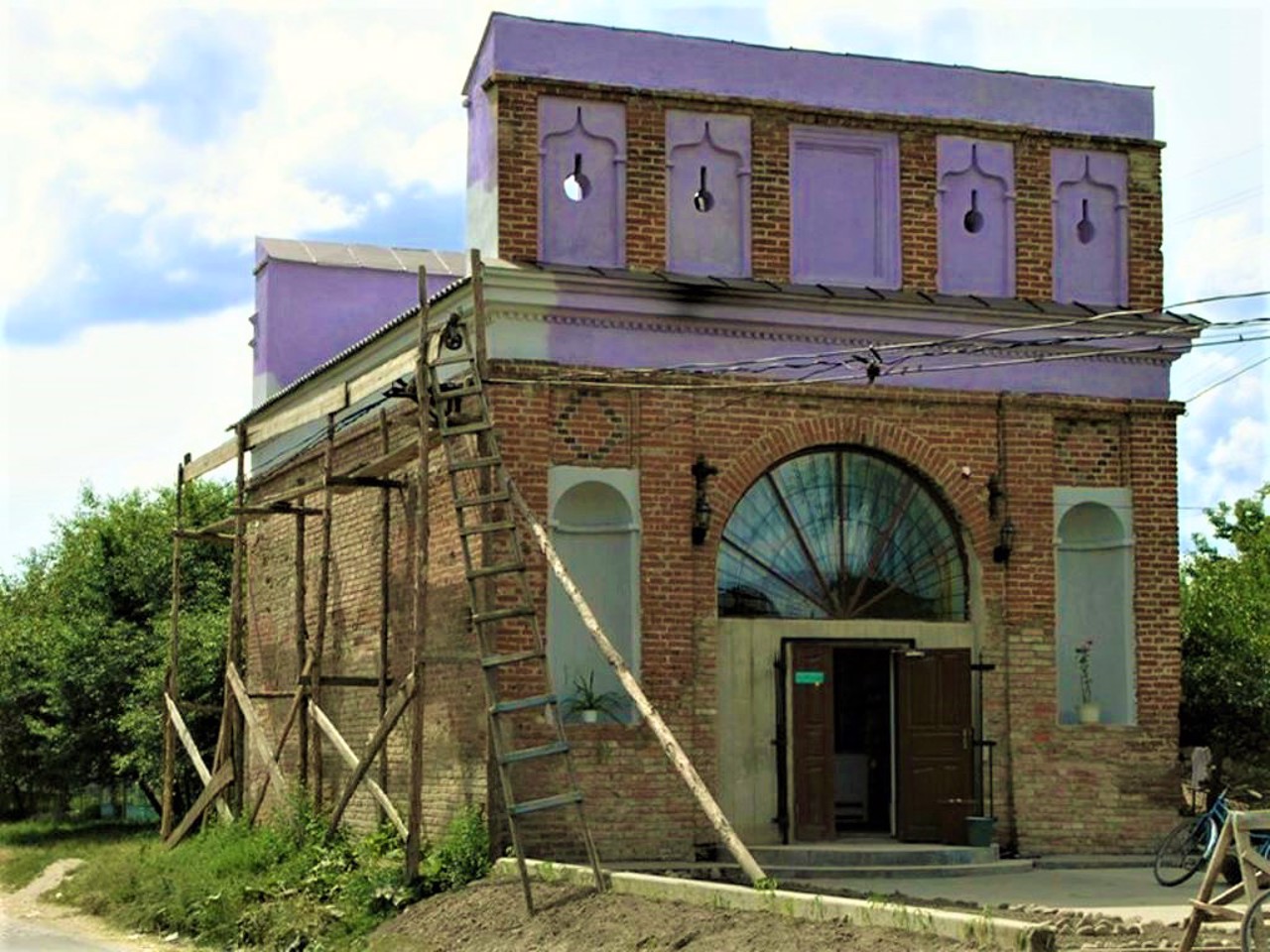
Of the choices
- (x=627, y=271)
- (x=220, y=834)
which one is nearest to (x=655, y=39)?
(x=627, y=271)

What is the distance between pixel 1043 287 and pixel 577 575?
6.04m

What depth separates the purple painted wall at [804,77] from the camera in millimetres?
20375

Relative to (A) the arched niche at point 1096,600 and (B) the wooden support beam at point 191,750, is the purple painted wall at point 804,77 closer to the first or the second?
(A) the arched niche at point 1096,600

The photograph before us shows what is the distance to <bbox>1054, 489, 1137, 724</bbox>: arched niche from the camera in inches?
854

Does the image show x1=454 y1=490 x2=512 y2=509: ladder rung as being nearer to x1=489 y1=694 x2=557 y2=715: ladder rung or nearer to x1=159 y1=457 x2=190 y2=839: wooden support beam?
x1=489 y1=694 x2=557 y2=715: ladder rung

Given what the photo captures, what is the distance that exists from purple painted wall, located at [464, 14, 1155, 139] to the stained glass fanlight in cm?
386

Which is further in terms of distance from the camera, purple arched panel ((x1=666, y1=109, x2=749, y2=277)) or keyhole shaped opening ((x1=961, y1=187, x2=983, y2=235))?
keyhole shaped opening ((x1=961, y1=187, x2=983, y2=235))

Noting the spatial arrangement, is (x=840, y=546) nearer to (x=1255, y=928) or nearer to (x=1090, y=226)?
(x=1090, y=226)

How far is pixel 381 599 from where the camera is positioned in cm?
2200

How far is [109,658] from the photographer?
32.6 metres

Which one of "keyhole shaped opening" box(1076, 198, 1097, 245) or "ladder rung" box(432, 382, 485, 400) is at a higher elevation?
"keyhole shaped opening" box(1076, 198, 1097, 245)

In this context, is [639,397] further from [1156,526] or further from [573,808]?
[1156,526]

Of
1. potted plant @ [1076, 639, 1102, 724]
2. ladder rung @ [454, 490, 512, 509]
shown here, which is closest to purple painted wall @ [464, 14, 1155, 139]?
ladder rung @ [454, 490, 512, 509]

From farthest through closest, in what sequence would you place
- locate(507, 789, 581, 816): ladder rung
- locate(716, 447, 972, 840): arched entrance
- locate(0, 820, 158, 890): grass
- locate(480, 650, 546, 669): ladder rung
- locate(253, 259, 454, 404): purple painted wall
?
locate(253, 259, 454, 404): purple painted wall < locate(0, 820, 158, 890): grass < locate(716, 447, 972, 840): arched entrance < locate(480, 650, 546, 669): ladder rung < locate(507, 789, 581, 816): ladder rung
